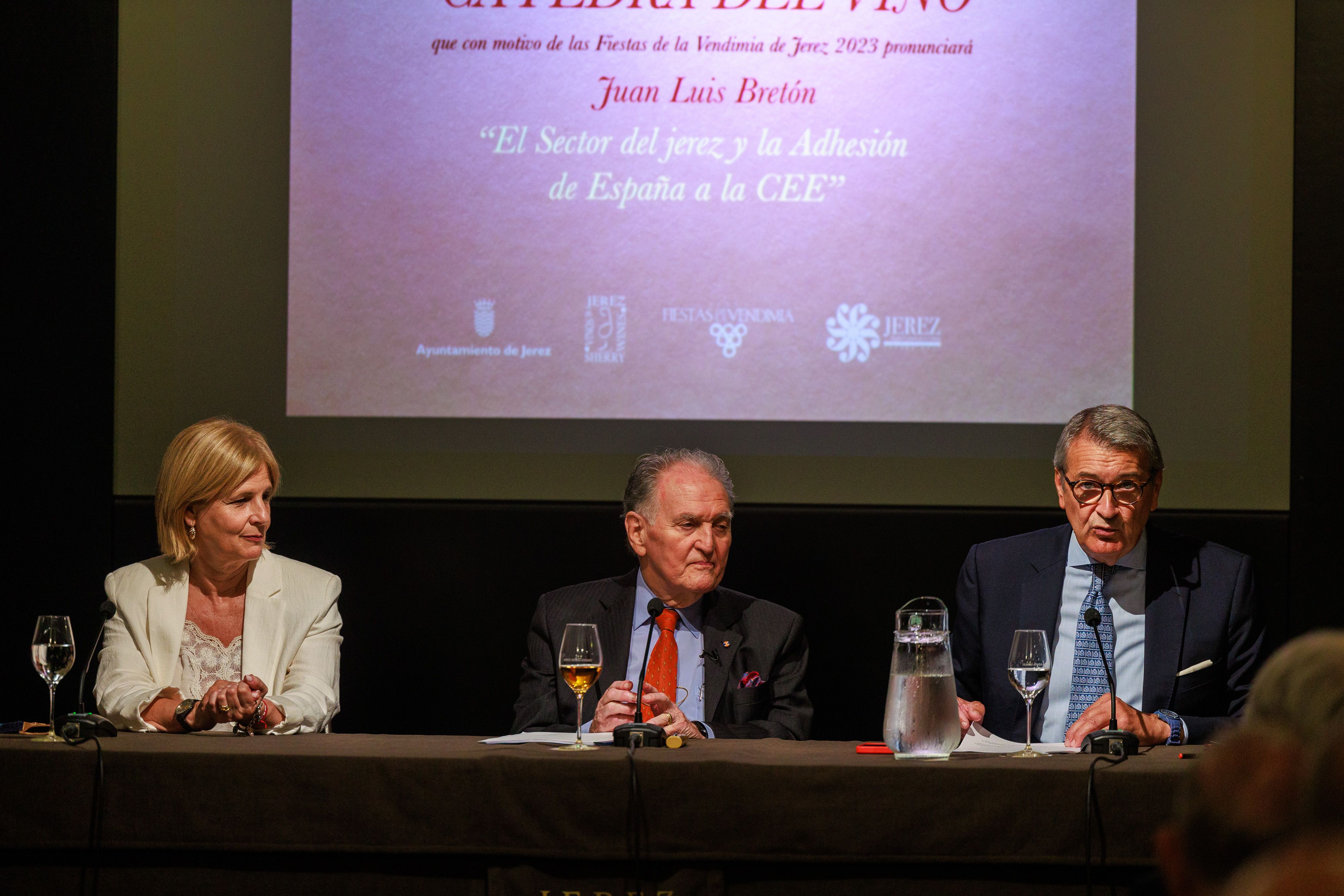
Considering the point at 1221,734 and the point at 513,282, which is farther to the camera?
the point at 513,282

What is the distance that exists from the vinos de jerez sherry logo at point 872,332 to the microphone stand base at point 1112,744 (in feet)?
5.94

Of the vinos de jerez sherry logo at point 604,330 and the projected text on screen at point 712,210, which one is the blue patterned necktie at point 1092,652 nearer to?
the projected text on screen at point 712,210

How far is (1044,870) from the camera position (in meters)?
1.92

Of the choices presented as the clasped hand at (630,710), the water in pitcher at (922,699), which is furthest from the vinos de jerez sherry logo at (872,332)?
the water in pitcher at (922,699)

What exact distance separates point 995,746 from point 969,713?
0.19 m

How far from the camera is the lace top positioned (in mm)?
2904

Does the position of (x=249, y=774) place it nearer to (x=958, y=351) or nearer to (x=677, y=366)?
(x=677, y=366)

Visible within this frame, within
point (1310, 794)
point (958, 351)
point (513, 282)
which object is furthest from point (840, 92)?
point (1310, 794)

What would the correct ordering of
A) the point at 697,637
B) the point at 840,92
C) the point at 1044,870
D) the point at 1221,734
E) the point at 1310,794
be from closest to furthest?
1. the point at 1310,794
2. the point at 1044,870
3. the point at 1221,734
4. the point at 697,637
5. the point at 840,92

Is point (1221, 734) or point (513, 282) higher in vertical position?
point (513, 282)

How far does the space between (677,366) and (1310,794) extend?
3.07 metres

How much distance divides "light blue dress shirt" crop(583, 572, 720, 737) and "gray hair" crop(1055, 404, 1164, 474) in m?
0.94

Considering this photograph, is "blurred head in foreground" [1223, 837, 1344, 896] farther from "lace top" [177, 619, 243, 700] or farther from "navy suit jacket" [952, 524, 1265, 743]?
"lace top" [177, 619, 243, 700]

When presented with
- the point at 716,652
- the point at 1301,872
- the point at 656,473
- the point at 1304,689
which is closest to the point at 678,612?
the point at 716,652
